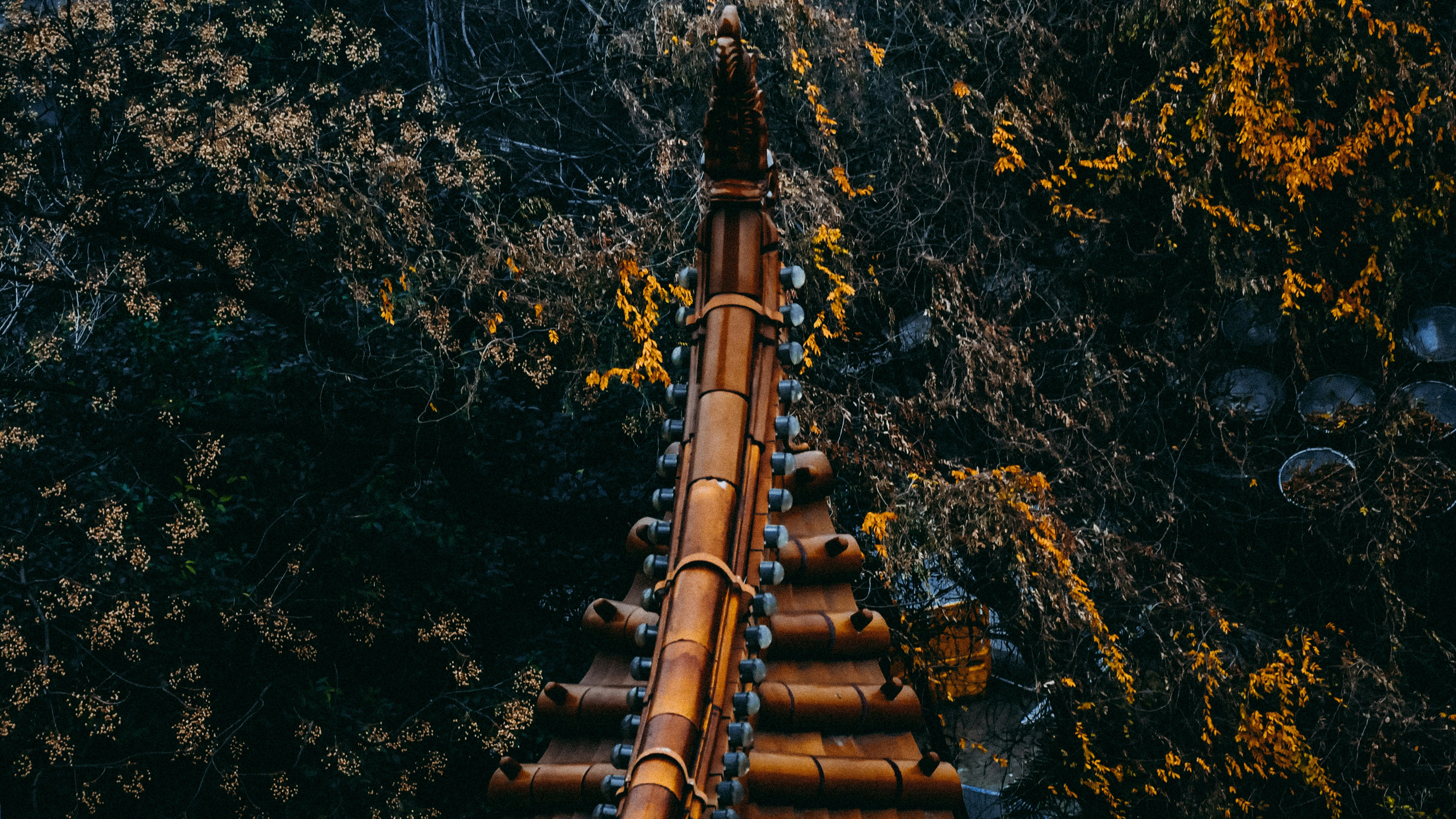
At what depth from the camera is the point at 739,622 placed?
229 cm

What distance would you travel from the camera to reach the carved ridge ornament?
7.20 ft

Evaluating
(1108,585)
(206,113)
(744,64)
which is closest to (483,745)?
(1108,585)

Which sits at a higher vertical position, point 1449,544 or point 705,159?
point 1449,544

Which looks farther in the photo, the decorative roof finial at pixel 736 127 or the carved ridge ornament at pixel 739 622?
the decorative roof finial at pixel 736 127

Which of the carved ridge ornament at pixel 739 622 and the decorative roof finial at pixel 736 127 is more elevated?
the decorative roof finial at pixel 736 127

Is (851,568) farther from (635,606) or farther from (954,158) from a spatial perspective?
(954,158)

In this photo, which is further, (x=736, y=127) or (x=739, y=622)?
(x=736, y=127)

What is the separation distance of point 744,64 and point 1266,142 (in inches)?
248

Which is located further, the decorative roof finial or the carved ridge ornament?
the decorative roof finial

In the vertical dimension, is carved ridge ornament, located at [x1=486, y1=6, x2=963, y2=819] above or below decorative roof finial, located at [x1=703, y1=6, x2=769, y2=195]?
below

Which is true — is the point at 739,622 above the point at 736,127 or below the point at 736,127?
below

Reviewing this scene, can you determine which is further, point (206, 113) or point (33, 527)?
point (206, 113)

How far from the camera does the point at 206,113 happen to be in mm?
8992

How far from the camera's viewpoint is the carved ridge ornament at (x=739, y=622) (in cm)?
220
